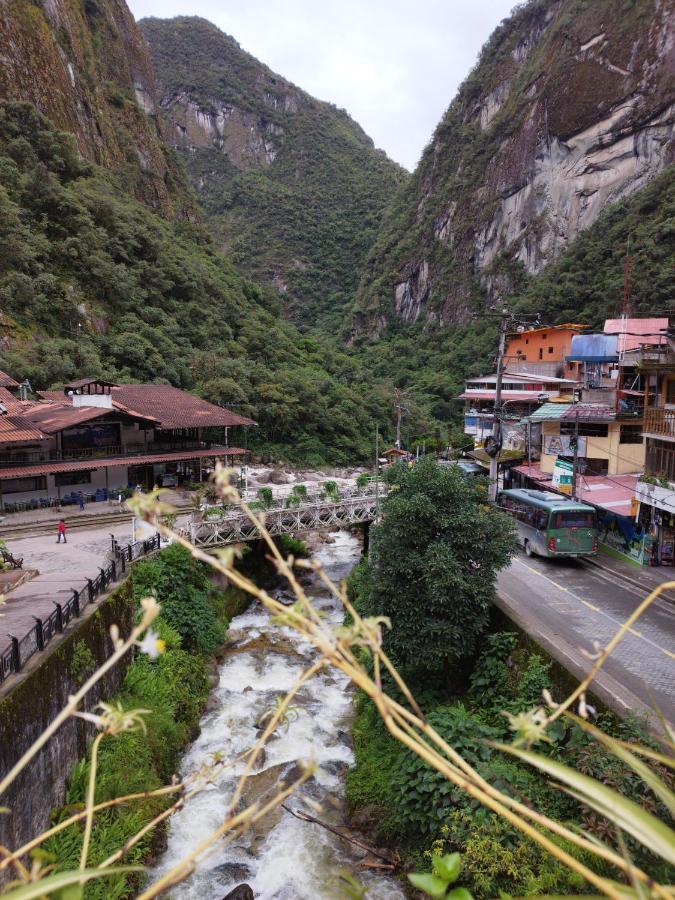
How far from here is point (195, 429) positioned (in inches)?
1164

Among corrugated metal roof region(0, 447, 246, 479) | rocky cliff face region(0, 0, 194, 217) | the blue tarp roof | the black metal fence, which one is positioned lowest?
the black metal fence

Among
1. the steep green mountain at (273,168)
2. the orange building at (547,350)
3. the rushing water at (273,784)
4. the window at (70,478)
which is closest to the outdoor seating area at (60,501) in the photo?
the window at (70,478)

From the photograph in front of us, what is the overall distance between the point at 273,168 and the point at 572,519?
144946 mm

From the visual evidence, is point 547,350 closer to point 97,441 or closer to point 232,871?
point 97,441

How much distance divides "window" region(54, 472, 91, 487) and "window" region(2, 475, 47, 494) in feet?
1.67

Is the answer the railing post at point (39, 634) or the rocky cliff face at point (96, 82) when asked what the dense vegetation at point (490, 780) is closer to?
the railing post at point (39, 634)

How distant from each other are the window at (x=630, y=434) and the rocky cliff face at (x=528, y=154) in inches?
2095

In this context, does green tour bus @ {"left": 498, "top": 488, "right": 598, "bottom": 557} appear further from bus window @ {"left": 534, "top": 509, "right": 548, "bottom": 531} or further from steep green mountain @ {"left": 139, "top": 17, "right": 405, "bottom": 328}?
steep green mountain @ {"left": 139, "top": 17, "right": 405, "bottom": 328}

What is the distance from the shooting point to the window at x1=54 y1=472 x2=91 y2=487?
23.5m

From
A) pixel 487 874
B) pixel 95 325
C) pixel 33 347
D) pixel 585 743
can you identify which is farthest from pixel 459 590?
pixel 95 325

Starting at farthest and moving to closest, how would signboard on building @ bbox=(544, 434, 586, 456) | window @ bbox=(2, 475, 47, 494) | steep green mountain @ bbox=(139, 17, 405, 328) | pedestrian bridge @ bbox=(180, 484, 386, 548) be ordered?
steep green mountain @ bbox=(139, 17, 405, 328)
signboard on building @ bbox=(544, 434, 586, 456)
window @ bbox=(2, 475, 47, 494)
pedestrian bridge @ bbox=(180, 484, 386, 548)

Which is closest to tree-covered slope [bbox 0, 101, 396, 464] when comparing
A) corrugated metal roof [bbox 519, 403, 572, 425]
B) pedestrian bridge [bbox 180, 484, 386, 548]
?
pedestrian bridge [bbox 180, 484, 386, 548]

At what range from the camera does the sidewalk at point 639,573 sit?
1630 cm

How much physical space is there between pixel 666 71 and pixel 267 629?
74.7 m
